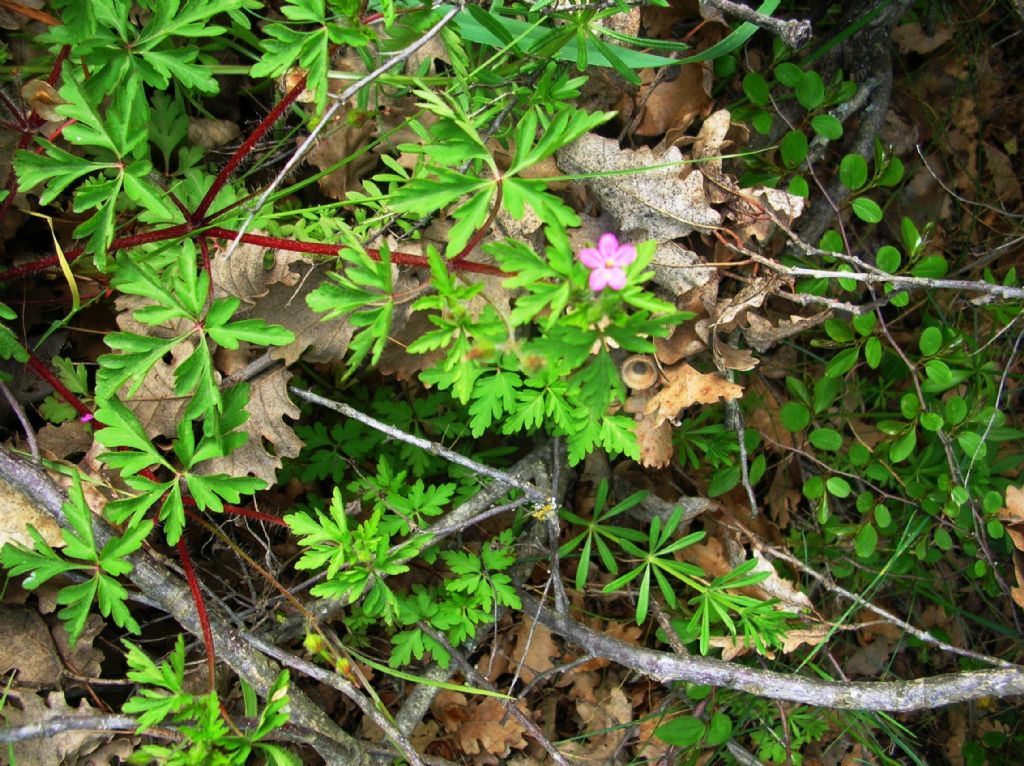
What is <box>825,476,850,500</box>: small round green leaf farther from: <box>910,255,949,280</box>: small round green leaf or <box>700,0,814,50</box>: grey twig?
<box>700,0,814,50</box>: grey twig

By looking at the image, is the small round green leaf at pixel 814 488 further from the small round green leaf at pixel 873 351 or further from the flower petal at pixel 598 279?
the flower petal at pixel 598 279

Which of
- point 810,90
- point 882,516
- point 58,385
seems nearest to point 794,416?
point 882,516

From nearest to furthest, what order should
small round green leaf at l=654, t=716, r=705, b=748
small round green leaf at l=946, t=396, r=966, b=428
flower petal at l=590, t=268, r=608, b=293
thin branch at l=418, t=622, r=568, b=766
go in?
flower petal at l=590, t=268, r=608, b=293 < thin branch at l=418, t=622, r=568, b=766 < small round green leaf at l=946, t=396, r=966, b=428 < small round green leaf at l=654, t=716, r=705, b=748

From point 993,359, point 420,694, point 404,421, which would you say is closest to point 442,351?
point 404,421

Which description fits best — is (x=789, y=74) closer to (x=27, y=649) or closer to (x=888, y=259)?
(x=888, y=259)

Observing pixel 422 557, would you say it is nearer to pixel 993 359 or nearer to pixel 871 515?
pixel 871 515

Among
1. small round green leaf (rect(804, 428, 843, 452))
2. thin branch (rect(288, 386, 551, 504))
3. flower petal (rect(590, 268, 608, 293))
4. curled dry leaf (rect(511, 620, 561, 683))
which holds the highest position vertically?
flower petal (rect(590, 268, 608, 293))

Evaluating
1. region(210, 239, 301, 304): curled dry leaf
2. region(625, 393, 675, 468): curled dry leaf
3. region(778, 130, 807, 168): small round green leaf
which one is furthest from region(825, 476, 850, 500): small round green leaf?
region(210, 239, 301, 304): curled dry leaf
